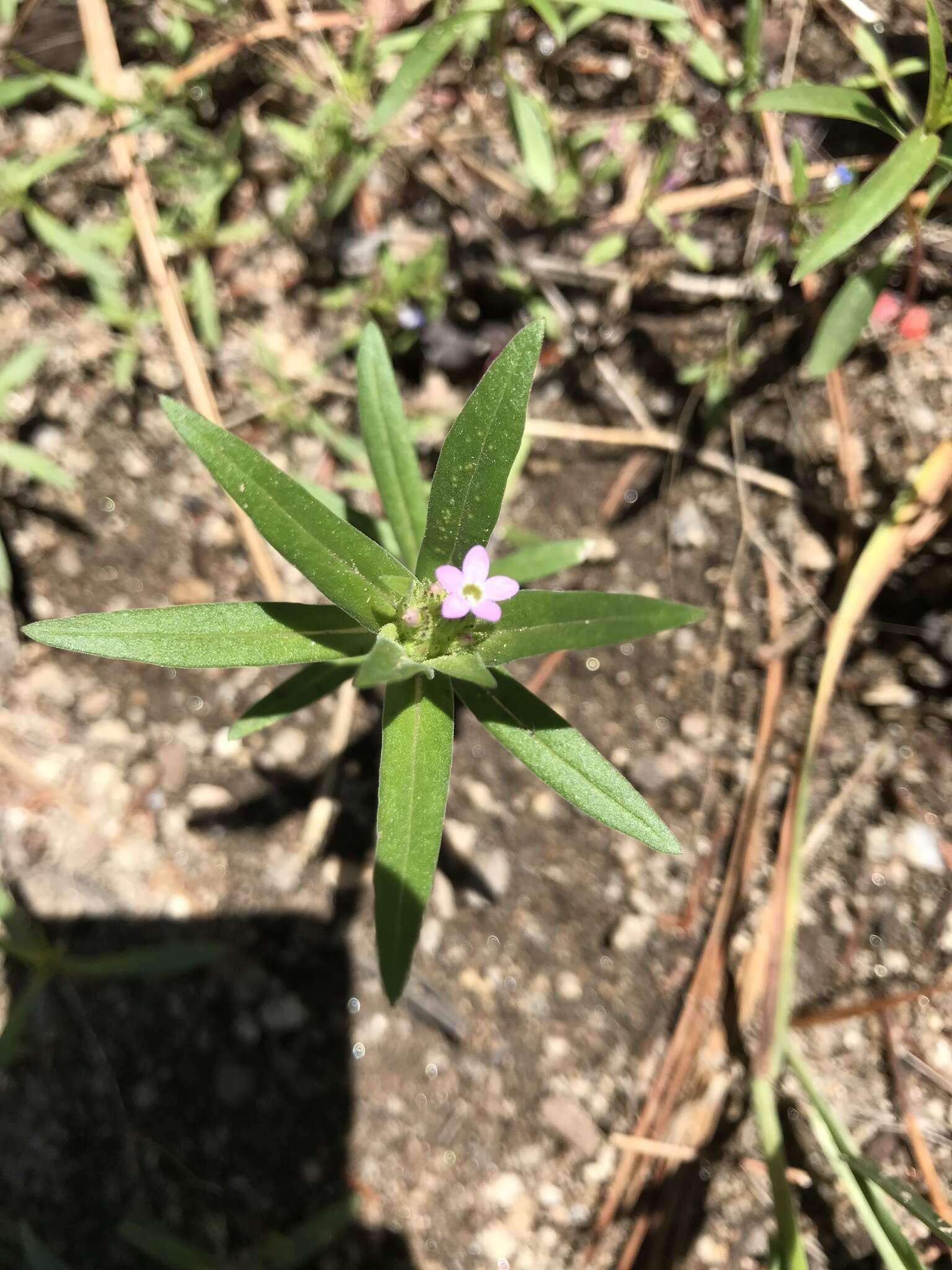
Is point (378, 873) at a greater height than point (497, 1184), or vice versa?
point (378, 873)

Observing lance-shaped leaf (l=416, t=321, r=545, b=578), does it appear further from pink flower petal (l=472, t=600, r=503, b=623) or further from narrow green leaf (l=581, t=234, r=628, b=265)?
narrow green leaf (l=581, t=234, r=628, b=265)

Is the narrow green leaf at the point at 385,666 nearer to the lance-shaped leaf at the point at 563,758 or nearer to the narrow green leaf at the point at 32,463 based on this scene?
the lance-shaped leaf at the point at 563,758

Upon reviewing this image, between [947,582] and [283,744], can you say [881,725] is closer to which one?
[947,582]

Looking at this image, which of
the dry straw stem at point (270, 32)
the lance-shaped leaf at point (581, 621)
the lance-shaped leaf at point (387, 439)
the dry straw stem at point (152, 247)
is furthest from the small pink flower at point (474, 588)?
the dry straw stem at point (270, 32)

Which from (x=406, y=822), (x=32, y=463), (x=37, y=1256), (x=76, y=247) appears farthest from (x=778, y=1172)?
(x=76, y=247)

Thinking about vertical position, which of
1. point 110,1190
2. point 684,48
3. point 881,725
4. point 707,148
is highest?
point 684,48

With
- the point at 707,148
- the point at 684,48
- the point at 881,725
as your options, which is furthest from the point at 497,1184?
the point at 684,48

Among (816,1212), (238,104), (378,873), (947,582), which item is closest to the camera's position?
(378,873)

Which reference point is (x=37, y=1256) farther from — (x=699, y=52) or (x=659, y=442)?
(x=699, y=52)
